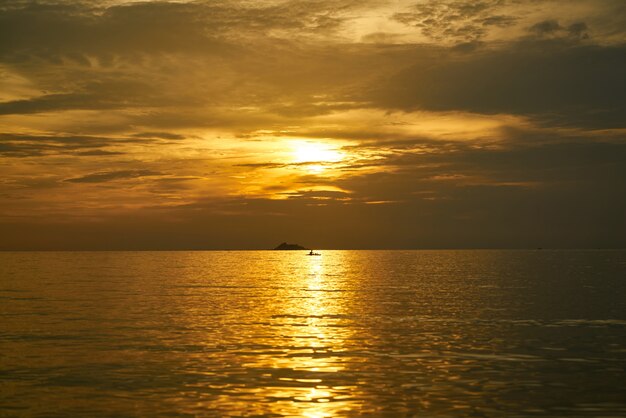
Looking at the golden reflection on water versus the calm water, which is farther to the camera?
the calm water

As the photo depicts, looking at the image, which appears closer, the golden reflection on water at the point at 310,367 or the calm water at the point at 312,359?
the golden reflection on water at the point at 310,367

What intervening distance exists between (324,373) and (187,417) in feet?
32.7

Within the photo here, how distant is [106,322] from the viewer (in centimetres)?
5528

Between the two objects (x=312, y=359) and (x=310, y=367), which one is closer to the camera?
(x=310, y=367)

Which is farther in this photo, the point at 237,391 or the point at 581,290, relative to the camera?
the point at 581,290

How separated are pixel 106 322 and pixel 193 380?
84.3 feet

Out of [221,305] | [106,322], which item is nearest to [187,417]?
[106,322]

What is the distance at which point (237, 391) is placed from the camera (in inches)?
1179

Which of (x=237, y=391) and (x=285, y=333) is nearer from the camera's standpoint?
(x=237, y=391)

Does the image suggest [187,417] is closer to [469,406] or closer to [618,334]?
[469,406]

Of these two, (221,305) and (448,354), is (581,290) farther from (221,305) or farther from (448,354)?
(448,354)

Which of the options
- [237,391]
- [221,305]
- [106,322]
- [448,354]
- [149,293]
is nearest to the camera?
[237,391]

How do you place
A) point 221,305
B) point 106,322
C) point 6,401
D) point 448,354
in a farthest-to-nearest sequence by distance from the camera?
point 221,305, point 106,322, point 448,354, point 6,401

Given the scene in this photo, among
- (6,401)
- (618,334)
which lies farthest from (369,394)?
(618,334)
